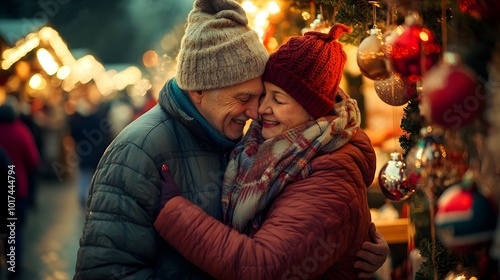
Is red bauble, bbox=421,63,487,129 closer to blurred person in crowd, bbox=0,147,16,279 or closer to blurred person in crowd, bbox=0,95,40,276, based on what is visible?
blurred person in crowd, bbox=0,147,16,279

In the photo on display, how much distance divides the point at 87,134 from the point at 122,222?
10.5m

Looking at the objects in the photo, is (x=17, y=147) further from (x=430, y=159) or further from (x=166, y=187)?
(x=430, y=159)

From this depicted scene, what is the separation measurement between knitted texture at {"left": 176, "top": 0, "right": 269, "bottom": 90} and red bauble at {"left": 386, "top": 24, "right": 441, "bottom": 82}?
842mm

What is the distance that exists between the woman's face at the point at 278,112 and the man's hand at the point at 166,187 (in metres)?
0.48

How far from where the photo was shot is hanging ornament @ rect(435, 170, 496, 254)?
2037mm

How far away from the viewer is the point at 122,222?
302 cm

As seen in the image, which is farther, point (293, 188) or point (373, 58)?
point (293, 188)

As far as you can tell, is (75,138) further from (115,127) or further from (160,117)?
(160,117)

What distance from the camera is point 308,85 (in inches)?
125

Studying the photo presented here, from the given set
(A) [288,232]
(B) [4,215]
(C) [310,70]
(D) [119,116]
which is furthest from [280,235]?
(D) [119,116]

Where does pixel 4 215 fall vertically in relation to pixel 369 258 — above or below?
below

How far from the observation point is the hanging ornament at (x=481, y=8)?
85.6 inches

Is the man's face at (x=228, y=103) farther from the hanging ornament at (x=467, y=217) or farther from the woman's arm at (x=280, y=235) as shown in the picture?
the hanging ornament at (x=467, y=217)

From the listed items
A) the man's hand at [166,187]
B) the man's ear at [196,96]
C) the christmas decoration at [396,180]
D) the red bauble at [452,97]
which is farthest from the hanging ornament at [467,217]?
the man's ear at [196,96]
